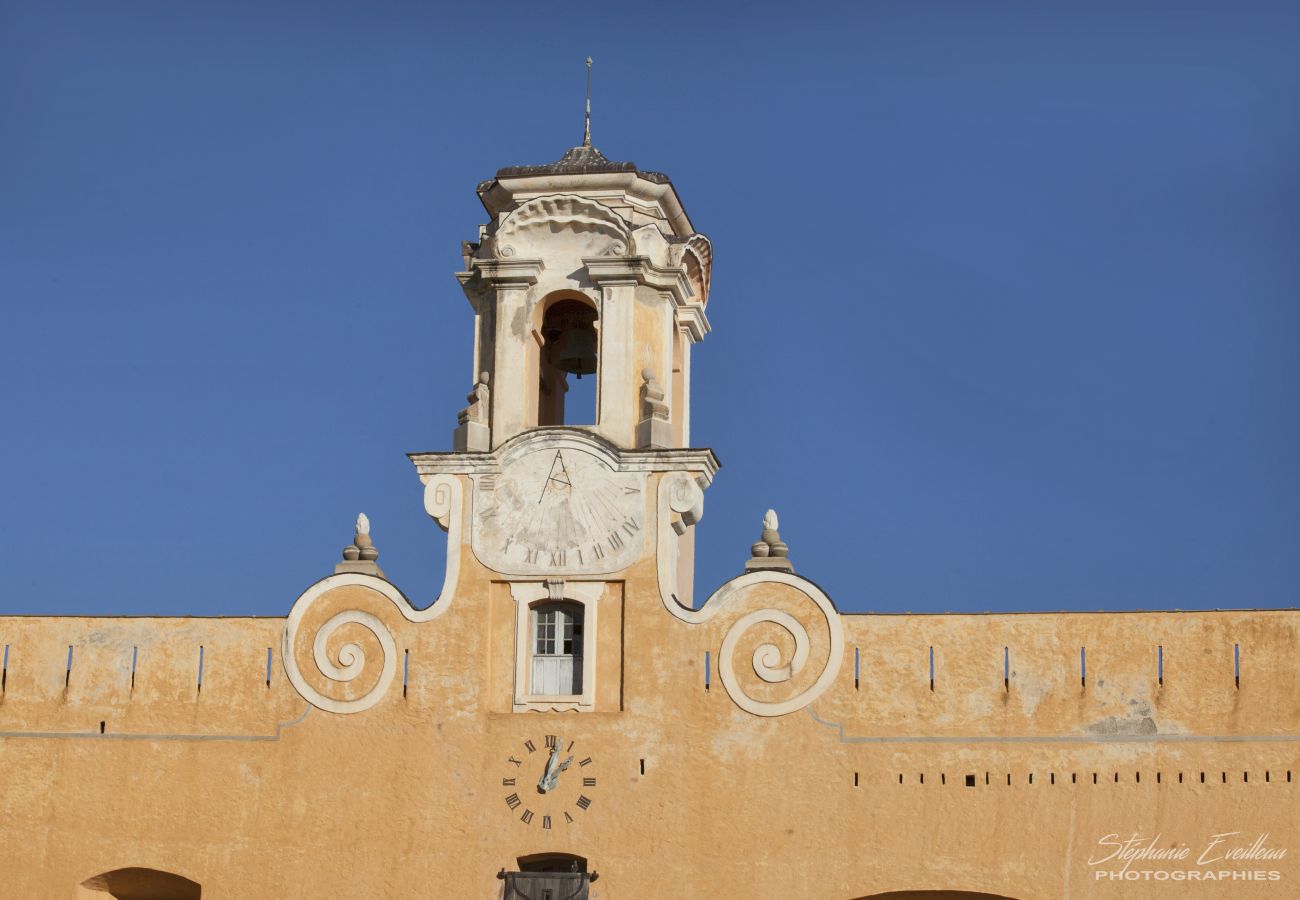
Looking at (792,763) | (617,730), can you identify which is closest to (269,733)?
(617,730)

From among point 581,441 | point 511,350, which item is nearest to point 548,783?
point 581,441

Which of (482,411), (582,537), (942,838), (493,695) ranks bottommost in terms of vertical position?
(942,838)

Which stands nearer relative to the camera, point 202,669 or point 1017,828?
point 1017,828

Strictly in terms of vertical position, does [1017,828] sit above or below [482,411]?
below

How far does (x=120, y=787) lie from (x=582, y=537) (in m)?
7.03

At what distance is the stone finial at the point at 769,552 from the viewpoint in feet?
96.8

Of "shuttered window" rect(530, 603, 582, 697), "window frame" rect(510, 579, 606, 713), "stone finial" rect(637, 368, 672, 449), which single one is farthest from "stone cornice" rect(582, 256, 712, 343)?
"shuttered window" rect(530, 603, 582, 697)

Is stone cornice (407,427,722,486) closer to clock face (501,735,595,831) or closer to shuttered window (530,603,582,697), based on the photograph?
Answer: shuttered window (530,603,582,697)

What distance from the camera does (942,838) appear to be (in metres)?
Answer: 28.0

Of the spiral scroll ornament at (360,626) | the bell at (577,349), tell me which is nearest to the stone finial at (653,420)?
the bell at (577,349)

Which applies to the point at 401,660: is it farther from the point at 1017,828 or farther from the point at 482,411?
the point at 1017,828

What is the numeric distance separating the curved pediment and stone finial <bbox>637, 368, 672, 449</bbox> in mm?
2032

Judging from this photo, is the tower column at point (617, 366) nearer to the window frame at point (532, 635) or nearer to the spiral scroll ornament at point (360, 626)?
the window frame at point (532, 635)

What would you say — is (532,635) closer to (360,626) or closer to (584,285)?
(360,626)
